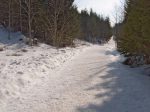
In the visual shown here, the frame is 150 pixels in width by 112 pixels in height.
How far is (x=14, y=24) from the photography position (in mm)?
48719

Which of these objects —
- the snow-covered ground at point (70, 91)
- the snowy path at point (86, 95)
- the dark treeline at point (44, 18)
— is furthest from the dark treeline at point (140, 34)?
the dark treeline at point (44, 18)

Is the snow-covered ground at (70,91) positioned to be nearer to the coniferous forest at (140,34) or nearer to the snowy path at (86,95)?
the snowy path at (86,95)

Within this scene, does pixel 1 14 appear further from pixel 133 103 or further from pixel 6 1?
pixel 133 103

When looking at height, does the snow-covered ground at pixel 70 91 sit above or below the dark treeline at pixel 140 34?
below

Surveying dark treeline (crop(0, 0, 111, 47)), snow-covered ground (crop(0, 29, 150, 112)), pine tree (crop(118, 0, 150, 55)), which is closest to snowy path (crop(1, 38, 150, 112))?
snow-covered ground (crop(0, 29, 150, 112))

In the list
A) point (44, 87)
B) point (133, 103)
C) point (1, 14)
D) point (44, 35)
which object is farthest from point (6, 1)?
point (133, 103)

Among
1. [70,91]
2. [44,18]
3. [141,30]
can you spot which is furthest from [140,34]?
[44,18]

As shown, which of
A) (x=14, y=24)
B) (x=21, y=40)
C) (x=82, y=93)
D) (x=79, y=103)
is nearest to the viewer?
(x=79, y=103)

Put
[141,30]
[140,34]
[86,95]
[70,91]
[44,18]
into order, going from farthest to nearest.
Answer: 1. [44,18]
2. [140,34]
3. [141,30]
4. [70,91]
5. [86,95]

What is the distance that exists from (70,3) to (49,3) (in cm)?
533

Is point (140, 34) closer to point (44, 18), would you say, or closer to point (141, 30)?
point (141, 30)

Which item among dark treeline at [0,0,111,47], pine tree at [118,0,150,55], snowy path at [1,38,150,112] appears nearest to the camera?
snowy path at [1,38,150,112]

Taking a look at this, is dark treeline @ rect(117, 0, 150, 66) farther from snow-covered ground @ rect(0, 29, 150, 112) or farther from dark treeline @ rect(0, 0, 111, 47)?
dark treeline @ rect(0, 0, 111, 47)

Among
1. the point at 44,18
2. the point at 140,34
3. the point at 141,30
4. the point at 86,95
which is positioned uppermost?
the point at 44,18
